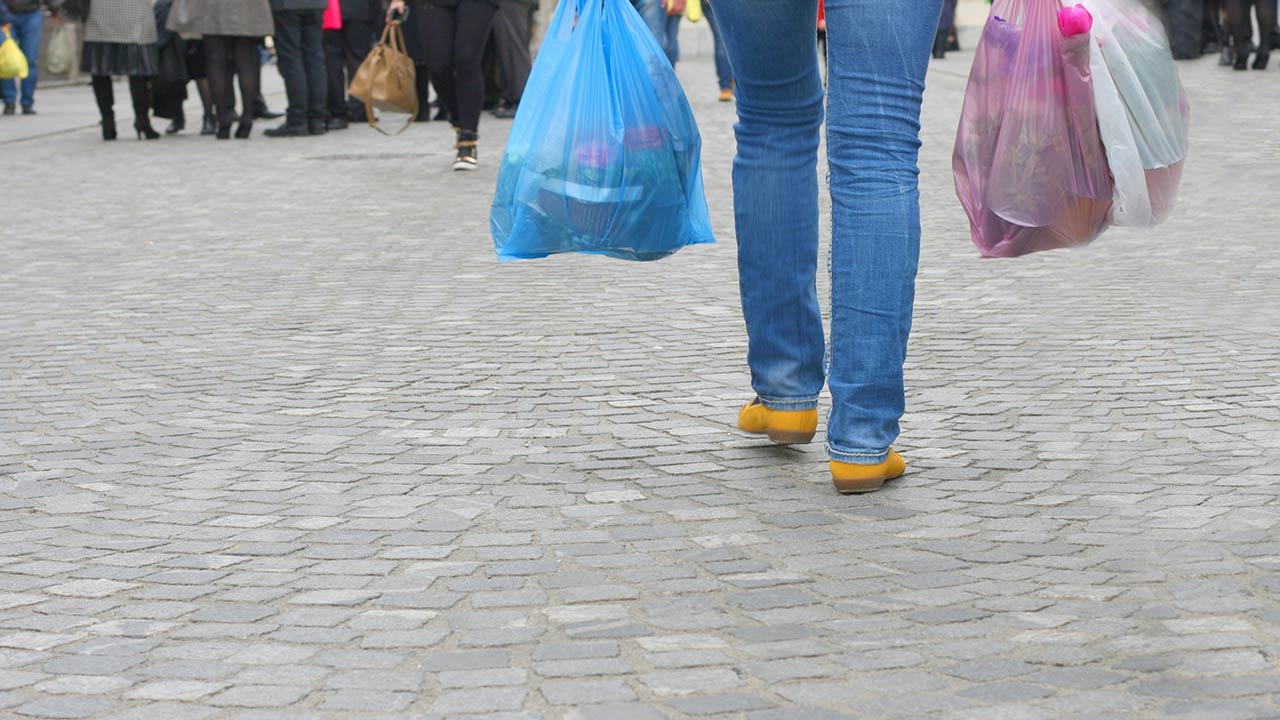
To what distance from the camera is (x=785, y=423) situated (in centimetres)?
427

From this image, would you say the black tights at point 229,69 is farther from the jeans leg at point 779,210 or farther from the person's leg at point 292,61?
the jeans leg at point 779,210

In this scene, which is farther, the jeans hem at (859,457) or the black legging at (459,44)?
the black legging at (459,44)

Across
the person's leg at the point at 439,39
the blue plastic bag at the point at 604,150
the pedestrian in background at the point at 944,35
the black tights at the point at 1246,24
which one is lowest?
the pedestrian in background at the point at 944,35

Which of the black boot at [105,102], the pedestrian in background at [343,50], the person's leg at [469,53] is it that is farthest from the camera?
the pedestrian in background at [343,50]

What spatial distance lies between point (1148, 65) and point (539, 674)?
2.06 meters

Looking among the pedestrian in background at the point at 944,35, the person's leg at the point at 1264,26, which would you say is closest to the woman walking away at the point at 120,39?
the person's leg at the point at 1264,26

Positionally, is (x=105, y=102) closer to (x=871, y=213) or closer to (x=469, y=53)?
(x=469, y=53)

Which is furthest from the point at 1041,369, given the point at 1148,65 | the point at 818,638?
the point at 818,638

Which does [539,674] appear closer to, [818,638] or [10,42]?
[818,638]

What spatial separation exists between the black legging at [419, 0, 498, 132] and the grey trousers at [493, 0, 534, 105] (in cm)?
449

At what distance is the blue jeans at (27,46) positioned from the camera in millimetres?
18766

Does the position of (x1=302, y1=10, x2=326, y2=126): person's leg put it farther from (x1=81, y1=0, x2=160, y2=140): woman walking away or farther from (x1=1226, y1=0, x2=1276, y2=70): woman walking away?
(x1=1226, y1=0, x2=1276, y2=70): woman walking away

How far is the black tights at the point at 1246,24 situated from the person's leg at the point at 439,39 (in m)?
8.51

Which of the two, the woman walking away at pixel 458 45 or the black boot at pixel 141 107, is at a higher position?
the woman walking away at pixel 458 45
